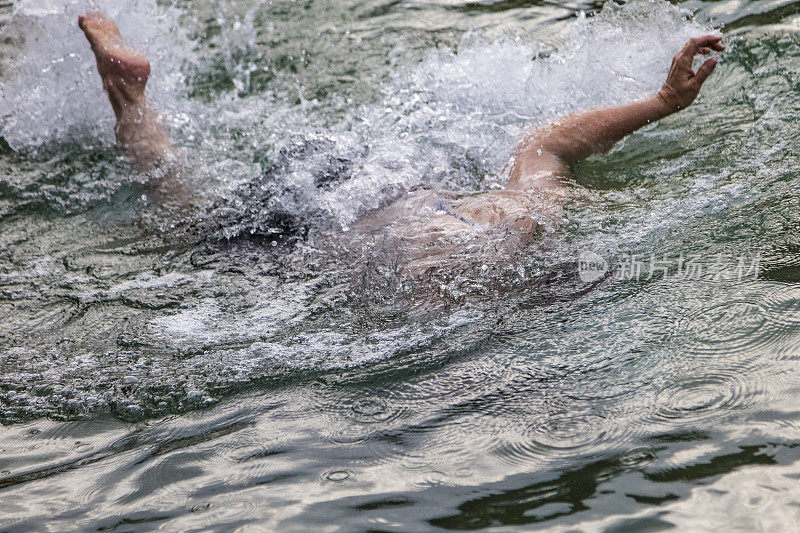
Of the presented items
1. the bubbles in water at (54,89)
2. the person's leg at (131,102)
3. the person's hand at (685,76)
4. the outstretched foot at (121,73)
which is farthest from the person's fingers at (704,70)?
the bubbles in water at (54,89)

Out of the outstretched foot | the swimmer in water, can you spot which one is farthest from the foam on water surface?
the outstretched foot

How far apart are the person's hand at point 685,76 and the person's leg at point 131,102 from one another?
7.99ft

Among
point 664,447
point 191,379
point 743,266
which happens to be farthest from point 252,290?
point 743,266

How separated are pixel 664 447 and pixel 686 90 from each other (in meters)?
2.20

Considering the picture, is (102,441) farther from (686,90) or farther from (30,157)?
(686,90)

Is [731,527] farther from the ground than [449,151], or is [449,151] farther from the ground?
[449,151]

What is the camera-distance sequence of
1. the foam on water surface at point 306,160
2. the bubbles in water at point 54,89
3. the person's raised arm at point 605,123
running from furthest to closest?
1. the bubbles in water at point 54,89
2. the person's raised arm at point 605,123
3. the foam on water surface at point 306,160

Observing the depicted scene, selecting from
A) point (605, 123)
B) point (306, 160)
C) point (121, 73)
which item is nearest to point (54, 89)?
point (121, 73)

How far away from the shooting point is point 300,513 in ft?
5.78

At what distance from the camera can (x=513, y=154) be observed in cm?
349

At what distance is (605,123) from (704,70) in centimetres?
52

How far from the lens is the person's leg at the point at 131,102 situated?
3512 millimetres

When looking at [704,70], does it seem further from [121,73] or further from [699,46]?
[121,73]

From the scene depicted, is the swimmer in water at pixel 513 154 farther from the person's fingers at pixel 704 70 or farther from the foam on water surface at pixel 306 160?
the foam on water surface at pixel 306 160
